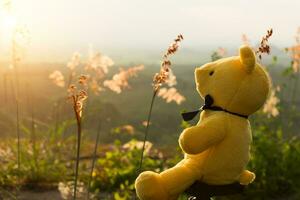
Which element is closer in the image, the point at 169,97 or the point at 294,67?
the point at 169,97

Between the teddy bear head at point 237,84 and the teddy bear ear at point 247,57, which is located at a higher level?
the teddy bear ear at point 247,57

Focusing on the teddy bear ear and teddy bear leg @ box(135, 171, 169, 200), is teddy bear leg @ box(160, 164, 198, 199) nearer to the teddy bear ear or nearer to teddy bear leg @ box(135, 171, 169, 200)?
teddy bear leg @ box(135, 171, 169, 200)

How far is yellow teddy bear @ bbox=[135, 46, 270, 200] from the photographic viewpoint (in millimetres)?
2586

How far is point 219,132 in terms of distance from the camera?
2586 millimetres

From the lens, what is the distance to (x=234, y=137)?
2650 mm

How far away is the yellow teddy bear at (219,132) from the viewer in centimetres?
259

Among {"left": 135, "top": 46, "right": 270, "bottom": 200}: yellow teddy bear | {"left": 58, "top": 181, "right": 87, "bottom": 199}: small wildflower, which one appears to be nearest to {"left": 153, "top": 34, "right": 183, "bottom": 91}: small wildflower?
{"left": 135, "top": 46, "right": 270, "bottom": 200}: yellow teddy bear

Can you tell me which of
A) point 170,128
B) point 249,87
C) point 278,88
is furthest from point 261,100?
point 170,128

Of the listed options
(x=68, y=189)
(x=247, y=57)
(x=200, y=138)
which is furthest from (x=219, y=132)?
(x=68, y=189)

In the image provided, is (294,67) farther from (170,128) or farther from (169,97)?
(170,128)

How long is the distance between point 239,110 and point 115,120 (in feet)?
34.3

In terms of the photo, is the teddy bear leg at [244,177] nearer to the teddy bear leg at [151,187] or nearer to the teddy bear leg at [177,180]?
the teddy bear leg at [177,180]

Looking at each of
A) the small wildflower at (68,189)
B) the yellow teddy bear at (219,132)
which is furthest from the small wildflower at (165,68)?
the small wildflower at (68,189)

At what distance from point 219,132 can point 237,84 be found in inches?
9.5
